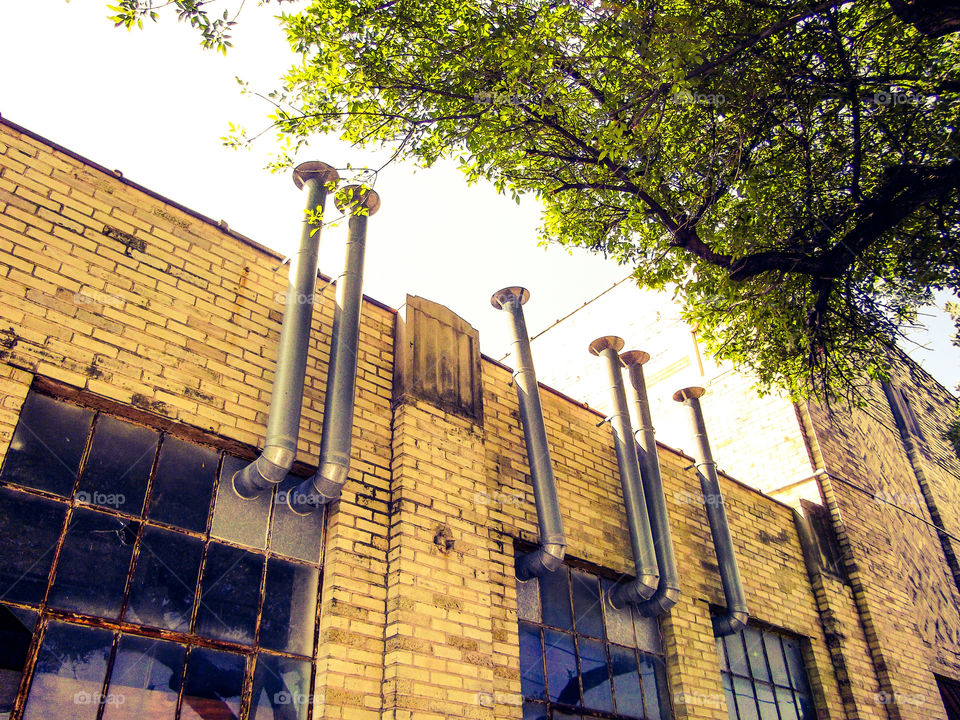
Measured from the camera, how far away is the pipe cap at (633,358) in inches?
310

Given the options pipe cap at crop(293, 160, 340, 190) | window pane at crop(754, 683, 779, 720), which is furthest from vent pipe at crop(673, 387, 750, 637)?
pipe cap at crop(293, 160, 340, 190)

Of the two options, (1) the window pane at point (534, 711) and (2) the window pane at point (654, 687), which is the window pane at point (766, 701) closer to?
(2) the window pane at point (654, 687)

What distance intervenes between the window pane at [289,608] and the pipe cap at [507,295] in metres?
3.23

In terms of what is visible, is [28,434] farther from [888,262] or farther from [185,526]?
[888,262]

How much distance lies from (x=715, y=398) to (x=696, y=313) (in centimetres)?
534

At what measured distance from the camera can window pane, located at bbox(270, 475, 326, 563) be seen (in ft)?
15.6

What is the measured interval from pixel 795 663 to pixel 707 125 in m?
6.17

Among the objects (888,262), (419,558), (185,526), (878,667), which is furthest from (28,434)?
(878,667)

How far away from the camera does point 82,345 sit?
4.32 m

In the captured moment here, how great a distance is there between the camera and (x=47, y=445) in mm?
4094

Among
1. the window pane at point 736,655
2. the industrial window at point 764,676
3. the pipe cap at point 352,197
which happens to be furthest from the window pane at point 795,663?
the pipe cap at point 352,197

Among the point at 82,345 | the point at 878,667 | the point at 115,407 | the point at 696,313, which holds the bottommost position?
the point at 878,667

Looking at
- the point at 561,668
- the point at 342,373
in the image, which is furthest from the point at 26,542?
the point at 561,668

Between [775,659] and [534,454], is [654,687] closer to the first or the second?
[775,659]
